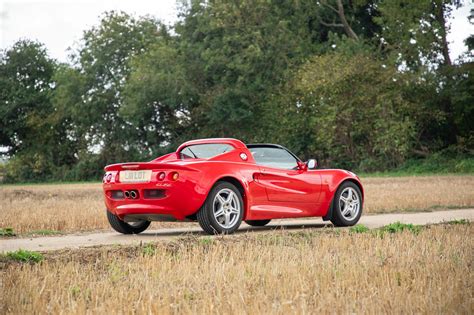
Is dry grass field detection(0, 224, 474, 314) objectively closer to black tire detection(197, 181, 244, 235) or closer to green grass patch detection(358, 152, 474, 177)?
black tire detection(197, 181, 244, 235)

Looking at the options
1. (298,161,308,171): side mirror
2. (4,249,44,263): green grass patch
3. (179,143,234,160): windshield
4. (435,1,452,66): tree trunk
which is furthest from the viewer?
(435,1,452,66): tree trunk

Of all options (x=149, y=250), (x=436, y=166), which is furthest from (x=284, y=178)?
(x=436, y=166)

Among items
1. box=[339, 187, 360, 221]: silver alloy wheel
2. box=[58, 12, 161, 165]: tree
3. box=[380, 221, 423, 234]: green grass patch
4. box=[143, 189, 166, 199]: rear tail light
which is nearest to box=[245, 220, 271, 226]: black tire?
box=[339, 187, 360, 221]: silver alloy wheel

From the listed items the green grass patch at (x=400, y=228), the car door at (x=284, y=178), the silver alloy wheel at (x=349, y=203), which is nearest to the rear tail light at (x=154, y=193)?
the car door at (x=284, y=178)

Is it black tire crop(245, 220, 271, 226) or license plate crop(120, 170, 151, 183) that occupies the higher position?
license plate crop(120, 170, 151, 183)

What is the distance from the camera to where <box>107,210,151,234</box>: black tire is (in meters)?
12.3

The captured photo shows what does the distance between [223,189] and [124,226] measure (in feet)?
6.48

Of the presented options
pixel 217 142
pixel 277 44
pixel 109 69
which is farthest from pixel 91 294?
pixel 109 69

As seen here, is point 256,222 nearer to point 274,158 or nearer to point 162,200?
point 274,158

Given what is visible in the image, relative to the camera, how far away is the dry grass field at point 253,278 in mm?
6000

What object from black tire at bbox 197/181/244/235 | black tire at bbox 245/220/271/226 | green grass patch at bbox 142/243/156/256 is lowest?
black tire at bbox 245/220/271/226

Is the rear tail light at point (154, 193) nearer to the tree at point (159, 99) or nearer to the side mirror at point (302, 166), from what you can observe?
the side mirror at point (302, 166)

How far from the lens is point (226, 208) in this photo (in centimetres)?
1134

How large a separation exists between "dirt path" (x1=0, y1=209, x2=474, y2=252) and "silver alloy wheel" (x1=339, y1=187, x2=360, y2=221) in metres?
0.30
